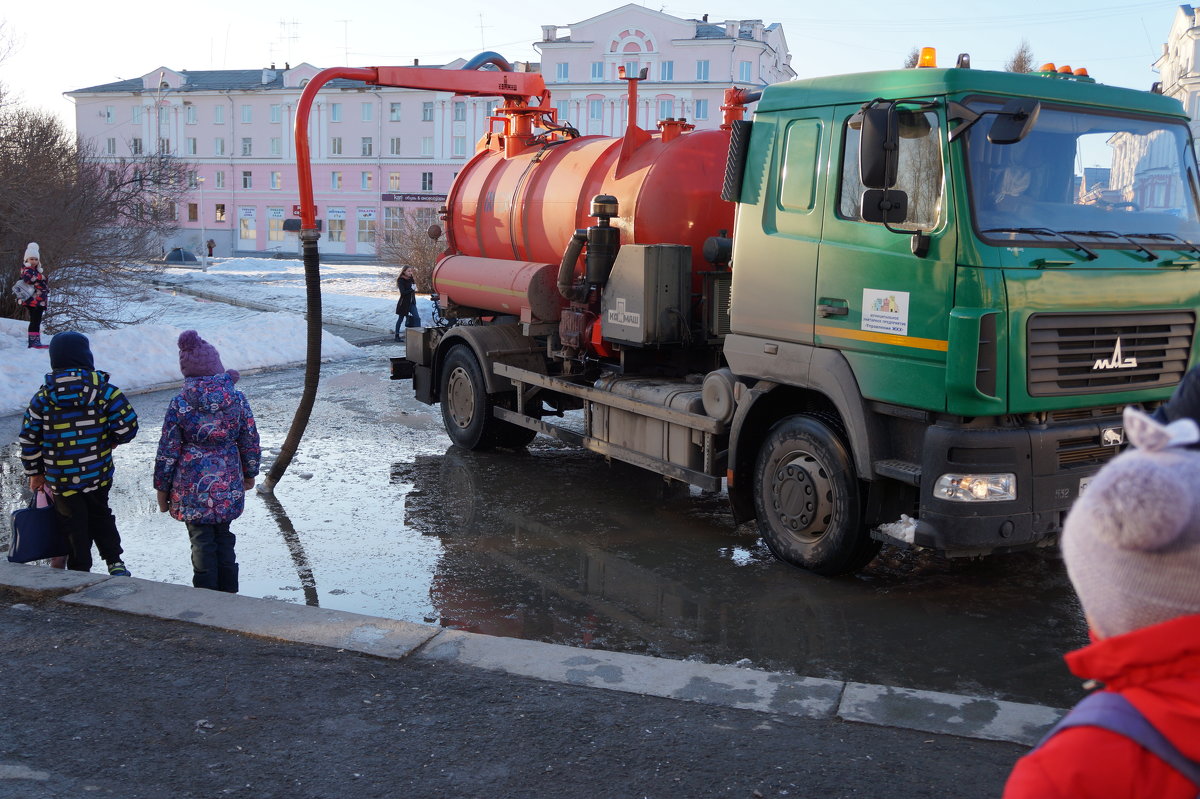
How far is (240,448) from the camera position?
245 inches

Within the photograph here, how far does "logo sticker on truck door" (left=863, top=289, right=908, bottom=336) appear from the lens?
6.04 m

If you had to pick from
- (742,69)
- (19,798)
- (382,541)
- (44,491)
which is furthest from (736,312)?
(742,69)

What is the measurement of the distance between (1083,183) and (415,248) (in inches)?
1071

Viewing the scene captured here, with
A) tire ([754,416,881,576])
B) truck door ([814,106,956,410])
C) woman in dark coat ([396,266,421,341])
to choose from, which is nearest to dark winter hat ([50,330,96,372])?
tire ([754,416,881,576])

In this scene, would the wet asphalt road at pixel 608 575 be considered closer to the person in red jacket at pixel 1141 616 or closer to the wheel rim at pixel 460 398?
the wheel rim at pixel 460 398

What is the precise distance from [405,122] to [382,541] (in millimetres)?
70247

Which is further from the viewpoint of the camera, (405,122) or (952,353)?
(405,122)

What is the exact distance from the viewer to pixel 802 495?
6742 millimetres

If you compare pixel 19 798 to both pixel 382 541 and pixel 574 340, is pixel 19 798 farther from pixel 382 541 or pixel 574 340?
pixel 574 340

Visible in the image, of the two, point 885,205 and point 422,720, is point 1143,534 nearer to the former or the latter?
point 422,720

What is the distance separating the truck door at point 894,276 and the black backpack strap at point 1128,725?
4323mm

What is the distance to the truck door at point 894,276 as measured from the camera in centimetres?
586

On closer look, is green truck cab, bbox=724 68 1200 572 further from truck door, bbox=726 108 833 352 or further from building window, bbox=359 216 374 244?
building window, bbox=359 216 374 244

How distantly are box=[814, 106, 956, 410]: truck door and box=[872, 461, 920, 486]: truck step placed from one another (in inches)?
14.1
